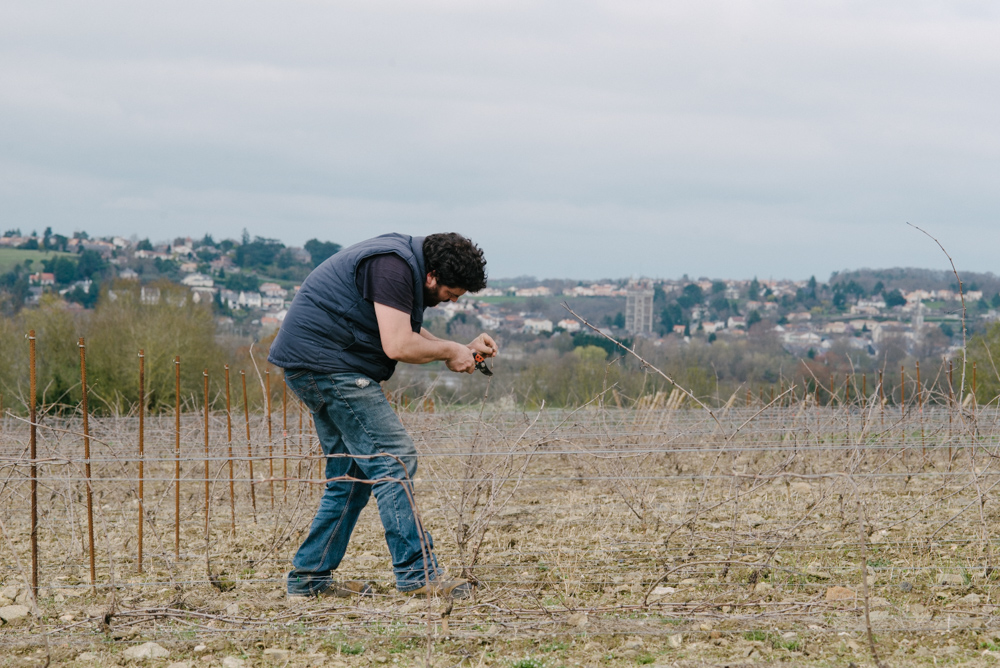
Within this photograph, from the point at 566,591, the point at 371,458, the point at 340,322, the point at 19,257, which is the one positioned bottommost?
the point at 566,591

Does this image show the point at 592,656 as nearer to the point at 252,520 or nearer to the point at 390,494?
the point at 390,494

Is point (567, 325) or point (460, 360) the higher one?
point (460, 360)

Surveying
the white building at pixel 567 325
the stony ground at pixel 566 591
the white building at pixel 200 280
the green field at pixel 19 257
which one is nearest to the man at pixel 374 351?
the stony ground at pixel 566 591

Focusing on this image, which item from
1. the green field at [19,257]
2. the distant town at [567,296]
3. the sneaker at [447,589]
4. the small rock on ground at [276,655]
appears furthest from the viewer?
the green field at [19,257]

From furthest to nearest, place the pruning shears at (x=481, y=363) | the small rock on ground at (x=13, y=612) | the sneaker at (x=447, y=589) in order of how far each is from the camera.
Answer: the pruning shears at (x=481, y=363) < the small rock on ground at (x=13, y=612) < the sneaker at (x=447, y=589)

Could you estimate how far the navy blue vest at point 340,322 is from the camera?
3.21m

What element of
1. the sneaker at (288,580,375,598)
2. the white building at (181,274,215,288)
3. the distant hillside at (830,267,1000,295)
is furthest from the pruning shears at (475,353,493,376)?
the white building at (181,274,215,288)

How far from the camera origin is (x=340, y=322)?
323 cm

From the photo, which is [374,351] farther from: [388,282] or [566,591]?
[566,591]

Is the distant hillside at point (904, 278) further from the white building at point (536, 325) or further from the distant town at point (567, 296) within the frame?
the white building at point (536, 325)

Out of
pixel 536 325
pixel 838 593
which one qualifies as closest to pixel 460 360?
pixel 838 593

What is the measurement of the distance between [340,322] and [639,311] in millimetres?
33291

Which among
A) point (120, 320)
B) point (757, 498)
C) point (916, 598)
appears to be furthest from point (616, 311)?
point (916, 598)

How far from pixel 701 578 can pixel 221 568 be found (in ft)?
6.89
